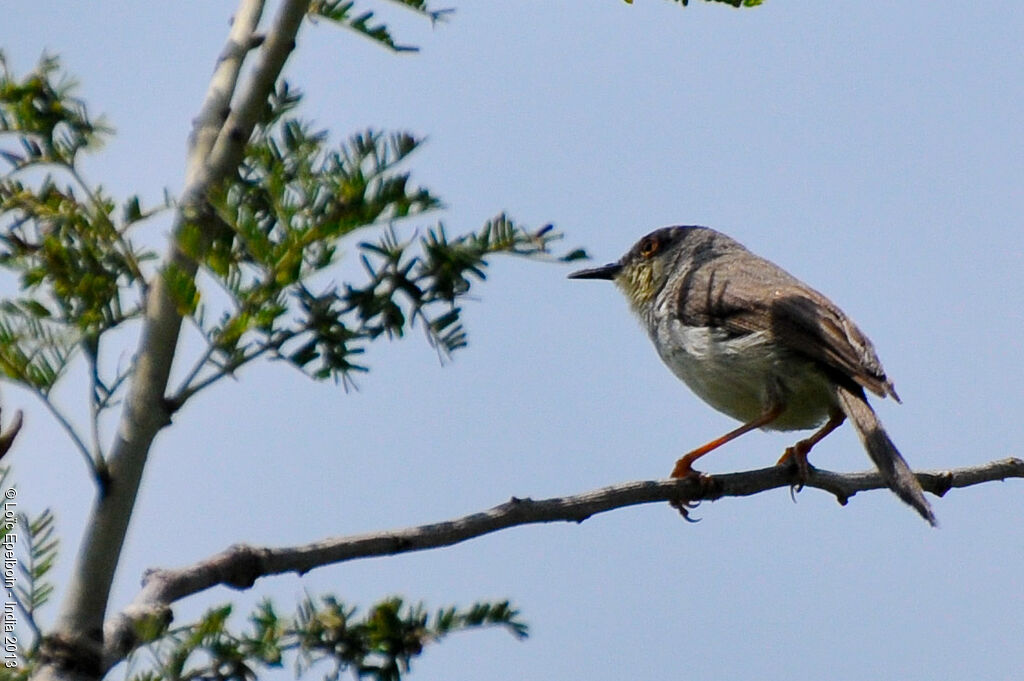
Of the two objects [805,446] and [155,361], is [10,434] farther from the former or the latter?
[805,446]

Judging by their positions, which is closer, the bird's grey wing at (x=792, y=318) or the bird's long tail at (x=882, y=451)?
the bird's long tail at (x=882, y=451)

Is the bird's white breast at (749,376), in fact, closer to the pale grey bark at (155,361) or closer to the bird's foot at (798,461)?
the bird's foot at (798,461)

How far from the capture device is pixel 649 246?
769cm

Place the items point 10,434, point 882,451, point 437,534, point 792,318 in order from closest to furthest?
point 10,434 < point 437,534 < point 882,451 < point 792,318

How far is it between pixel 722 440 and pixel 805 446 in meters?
0.41

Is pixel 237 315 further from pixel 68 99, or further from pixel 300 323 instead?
pixel 68 99

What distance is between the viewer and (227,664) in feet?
6.63

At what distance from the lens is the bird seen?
564 centimetres

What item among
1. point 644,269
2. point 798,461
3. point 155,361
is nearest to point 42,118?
point 155,361

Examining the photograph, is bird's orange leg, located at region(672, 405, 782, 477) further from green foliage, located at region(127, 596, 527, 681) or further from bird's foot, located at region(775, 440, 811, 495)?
green foliage, located at region(127, 596, 527, 681)

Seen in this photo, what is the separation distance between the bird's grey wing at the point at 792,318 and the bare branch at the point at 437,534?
0.74 m

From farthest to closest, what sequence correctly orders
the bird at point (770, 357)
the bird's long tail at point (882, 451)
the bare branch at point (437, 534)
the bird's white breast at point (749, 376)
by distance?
the bird's white breast at point (749, 376) < the bird at point (770, 357) < the bird's long tail at point (882, 451) < the bare branch at point (437, 534)

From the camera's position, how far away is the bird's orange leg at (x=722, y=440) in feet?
18.5

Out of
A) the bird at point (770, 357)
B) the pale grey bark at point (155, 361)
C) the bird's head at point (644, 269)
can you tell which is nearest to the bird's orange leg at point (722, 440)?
the bird at point (770, 357)
